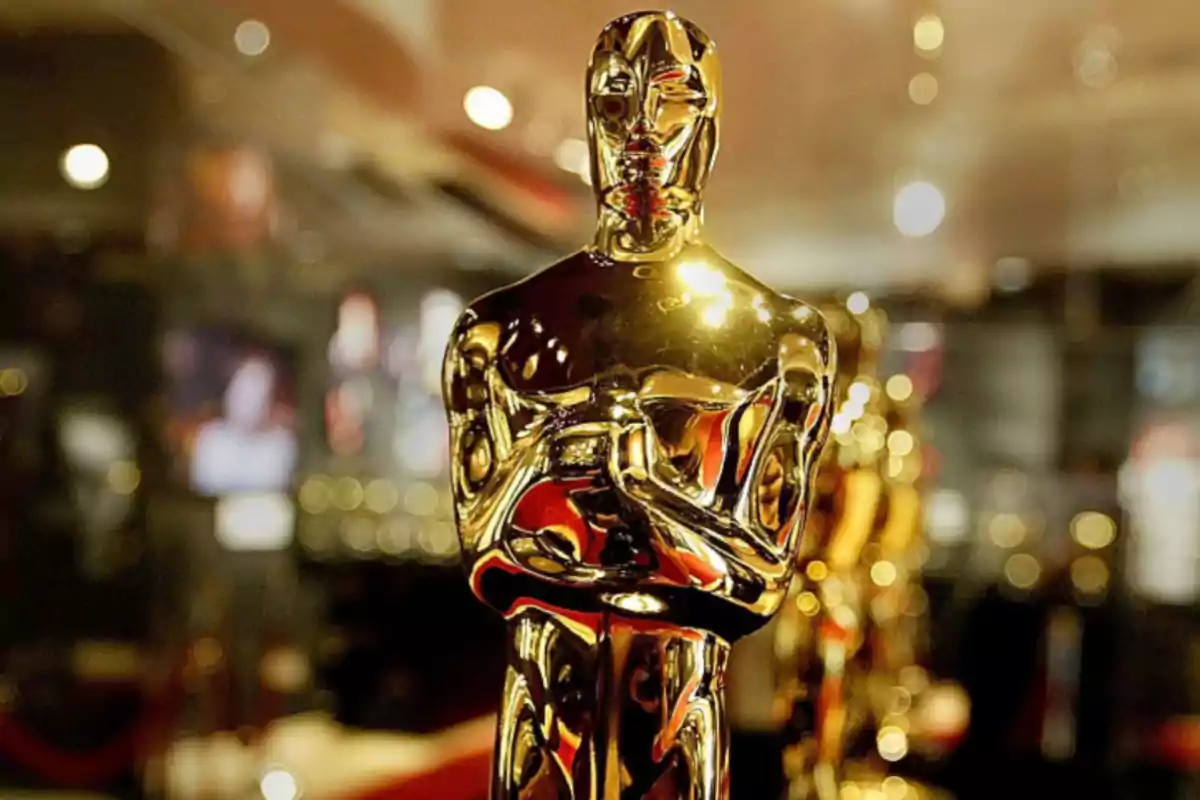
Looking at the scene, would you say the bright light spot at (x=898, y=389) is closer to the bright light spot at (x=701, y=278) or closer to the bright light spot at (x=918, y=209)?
the bright light spot at (x=701, y=278)

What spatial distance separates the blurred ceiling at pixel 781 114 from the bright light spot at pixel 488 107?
0.06 feet

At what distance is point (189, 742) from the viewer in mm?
2301

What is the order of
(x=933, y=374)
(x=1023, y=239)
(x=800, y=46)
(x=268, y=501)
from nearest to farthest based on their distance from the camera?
(x=800, y=46) → (x=1023, y=239) → (x=268, y=501) → (x=933, y=374)

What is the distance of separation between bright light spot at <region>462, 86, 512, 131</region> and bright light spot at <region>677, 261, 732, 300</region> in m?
0.94

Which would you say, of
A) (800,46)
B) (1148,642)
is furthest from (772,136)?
(1148,642)

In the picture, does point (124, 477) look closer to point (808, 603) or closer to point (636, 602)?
point (808, 603)

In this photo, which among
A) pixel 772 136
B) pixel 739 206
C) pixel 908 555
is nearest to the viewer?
pixel 908 555

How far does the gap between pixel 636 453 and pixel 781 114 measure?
1.07 m

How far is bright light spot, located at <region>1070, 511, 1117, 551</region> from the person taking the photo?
3123mm

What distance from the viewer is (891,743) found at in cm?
119

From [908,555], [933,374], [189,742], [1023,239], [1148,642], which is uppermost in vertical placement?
[1023,239]

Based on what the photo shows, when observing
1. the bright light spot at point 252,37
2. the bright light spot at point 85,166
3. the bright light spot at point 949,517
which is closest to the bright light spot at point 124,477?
the bright light spot at point 85,166

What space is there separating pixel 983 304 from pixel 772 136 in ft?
4.63

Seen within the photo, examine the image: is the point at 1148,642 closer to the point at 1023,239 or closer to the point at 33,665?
the point at 1023,239
